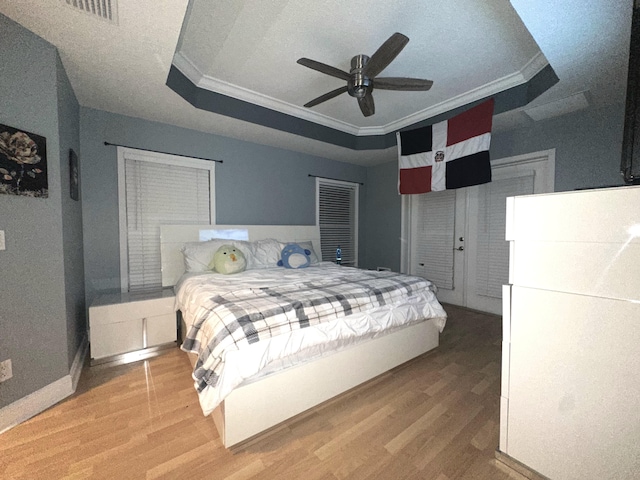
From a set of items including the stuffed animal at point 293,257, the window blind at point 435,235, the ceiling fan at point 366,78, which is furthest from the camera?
the window blind at point 435,235

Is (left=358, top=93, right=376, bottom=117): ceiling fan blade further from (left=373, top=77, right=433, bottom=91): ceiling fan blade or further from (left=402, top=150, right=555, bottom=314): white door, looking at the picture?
(left=402, top=150, right=555, bottom=314): white door

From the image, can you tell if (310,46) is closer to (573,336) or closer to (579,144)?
(573,336)

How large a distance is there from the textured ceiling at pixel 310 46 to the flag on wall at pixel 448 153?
1.25ft

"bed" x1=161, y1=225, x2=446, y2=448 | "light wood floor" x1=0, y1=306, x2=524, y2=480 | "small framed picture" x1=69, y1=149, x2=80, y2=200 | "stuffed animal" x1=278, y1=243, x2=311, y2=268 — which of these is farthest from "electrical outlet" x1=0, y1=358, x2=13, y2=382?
"stuffed animal" x1=278, y1=243, x2=311, y2=268

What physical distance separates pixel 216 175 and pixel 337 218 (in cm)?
223

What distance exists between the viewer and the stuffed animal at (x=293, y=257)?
3.00 metres

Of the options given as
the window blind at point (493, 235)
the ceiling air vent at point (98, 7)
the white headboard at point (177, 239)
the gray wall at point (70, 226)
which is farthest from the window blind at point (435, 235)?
the gray wall at point (70, 226)

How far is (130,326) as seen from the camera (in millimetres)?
2240

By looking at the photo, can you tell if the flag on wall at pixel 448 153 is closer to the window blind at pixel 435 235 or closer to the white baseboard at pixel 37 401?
the window blind at pixel 435 235

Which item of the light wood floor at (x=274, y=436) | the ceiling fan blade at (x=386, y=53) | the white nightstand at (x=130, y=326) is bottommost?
the light wood floor at (x=274, y=436)

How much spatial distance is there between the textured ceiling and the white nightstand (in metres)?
1.88

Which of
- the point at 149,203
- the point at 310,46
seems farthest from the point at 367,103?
the point at 149,203

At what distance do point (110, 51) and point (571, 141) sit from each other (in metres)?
4.27

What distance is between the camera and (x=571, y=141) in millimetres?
2699
